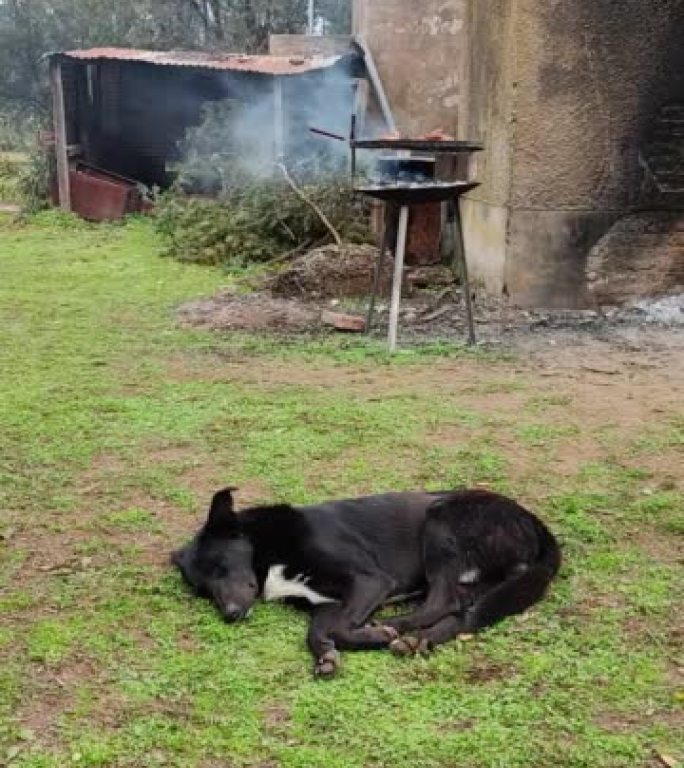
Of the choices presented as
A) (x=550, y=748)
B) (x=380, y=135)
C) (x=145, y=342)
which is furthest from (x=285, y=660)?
(x=380, y=135)

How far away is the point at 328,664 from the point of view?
113 inches

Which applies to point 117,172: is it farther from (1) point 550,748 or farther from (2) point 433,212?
(1) point 550,748

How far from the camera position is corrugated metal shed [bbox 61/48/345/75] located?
14.4 metres

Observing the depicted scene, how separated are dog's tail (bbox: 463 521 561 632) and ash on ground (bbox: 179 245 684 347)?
391cm

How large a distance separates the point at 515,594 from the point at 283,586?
0.77 meters

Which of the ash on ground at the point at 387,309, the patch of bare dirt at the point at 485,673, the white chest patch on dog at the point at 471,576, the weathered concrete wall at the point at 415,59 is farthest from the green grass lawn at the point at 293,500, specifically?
the weathered concrete wall at the point at 415,59

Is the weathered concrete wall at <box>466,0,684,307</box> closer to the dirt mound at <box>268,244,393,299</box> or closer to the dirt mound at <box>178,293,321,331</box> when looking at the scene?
the dirt mound at <box>268,244,393,299</box>

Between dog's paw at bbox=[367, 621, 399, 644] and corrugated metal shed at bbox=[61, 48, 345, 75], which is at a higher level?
corrugated metal shed at bbox=[61, 48, 345, 75]

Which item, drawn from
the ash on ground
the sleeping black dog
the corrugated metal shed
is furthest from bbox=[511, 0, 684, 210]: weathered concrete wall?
the corrugated metal shed

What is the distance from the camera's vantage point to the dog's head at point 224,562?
317 centimetres

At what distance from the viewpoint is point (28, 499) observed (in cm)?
430

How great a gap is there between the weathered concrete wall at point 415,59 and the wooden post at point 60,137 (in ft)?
16.1

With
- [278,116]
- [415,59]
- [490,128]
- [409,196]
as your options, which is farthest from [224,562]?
[415,59]

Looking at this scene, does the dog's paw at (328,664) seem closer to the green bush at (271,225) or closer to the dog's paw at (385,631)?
the dog's paw at (385,631)
